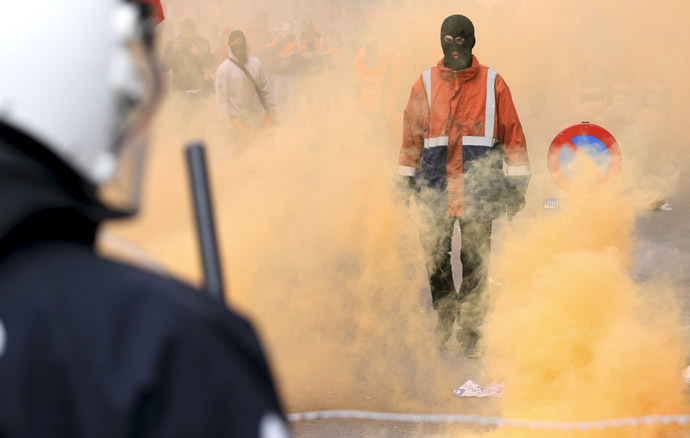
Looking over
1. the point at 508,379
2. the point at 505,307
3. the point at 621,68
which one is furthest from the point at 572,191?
the point at 621,68

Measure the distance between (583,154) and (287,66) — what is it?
725cm

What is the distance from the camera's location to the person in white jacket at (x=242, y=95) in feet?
24.8

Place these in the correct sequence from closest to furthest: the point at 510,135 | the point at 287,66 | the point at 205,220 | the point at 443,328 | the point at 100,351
Result: the point at 100,351 → the point at 205,220 → the point at 510,135 → the point at 443,328 → the point at 287,66

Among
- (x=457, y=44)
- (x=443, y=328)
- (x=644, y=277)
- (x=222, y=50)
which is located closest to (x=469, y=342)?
(x=443, y=328)

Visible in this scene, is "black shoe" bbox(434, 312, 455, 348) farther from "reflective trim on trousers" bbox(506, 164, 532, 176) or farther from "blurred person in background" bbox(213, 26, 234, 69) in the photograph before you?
"blurred person in background" bbox(213, 26, 234, 69)

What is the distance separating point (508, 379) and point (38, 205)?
12.5ft

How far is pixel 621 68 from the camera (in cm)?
1234

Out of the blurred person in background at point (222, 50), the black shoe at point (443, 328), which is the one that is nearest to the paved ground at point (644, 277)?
the black shoe at point (443, 328)

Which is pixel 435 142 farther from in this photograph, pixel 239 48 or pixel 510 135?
pixel 239 48

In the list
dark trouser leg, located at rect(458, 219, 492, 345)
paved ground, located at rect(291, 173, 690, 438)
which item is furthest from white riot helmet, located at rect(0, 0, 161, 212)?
dark trouser leg, located at rect(458, 219, 492, 345)

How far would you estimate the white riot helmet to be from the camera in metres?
1.10

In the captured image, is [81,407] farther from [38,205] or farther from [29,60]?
[29,60]

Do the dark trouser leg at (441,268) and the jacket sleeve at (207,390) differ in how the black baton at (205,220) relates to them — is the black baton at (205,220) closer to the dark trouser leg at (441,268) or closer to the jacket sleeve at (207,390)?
the jacket sleeve at (207,390)

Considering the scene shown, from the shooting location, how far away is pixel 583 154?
17.5 feet
